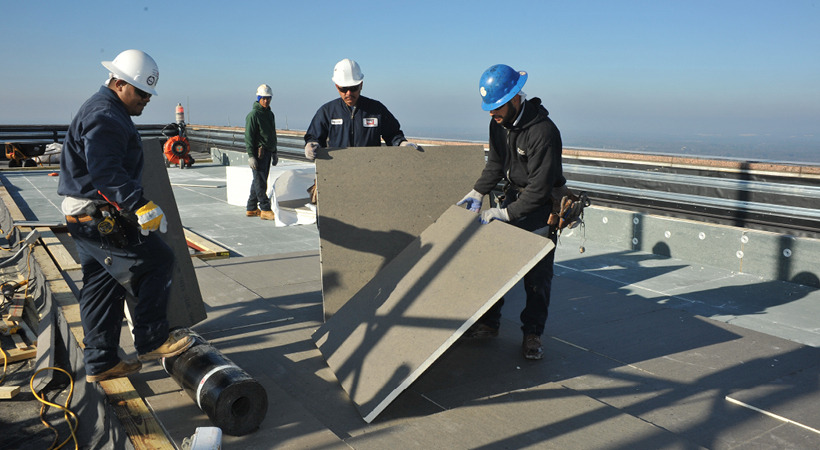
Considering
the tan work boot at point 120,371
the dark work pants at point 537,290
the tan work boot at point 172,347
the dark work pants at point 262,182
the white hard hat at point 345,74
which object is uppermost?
the white hard hat at point 345,74

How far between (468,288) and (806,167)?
4.58 meters

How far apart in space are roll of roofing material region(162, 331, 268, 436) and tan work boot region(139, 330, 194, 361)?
0.24 metres

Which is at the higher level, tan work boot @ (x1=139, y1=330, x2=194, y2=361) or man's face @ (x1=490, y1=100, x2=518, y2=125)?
man's face @ (x1=490, y1=100, x2=518, y2=125)

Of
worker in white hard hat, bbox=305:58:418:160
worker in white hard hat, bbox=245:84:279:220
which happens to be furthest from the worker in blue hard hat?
worker in white hard hat, bbox=245:84:279:220

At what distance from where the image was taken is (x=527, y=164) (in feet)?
13.7

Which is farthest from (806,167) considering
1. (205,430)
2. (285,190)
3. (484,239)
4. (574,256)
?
(285,190)

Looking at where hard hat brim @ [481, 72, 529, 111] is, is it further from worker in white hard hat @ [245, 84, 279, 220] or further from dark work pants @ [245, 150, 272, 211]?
dark work pants @ [245, 150, 272, 211]

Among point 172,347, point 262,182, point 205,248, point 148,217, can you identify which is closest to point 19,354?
point 172,347

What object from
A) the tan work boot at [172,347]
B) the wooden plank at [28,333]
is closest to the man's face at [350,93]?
the tan work boot at [172,347]

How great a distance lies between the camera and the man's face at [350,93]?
525 centimetres

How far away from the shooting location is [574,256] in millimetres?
7598

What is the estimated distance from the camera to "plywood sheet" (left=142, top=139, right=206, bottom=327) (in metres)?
4.71

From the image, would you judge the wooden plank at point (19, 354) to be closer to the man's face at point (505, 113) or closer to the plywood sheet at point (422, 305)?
the plywood sheet at point (422, 305)

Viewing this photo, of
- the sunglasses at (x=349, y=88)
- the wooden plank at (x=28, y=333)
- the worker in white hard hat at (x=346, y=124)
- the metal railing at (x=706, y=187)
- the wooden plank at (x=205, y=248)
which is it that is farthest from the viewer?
the wooden plank at (x=205, y=248)
